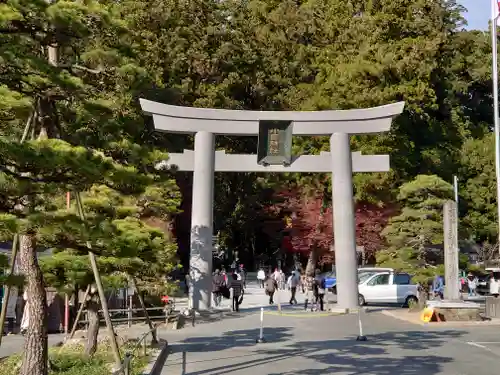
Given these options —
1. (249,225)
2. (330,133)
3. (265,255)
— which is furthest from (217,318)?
(265,255)

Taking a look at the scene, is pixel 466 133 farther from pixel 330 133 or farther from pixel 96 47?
pixel 96 47

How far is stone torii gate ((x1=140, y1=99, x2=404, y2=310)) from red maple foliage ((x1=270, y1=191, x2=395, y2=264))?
13.8 m

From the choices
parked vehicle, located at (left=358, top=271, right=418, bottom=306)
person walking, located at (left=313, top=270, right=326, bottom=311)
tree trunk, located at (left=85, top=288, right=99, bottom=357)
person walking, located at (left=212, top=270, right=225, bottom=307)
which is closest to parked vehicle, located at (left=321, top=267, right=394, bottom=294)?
parked vehicle, located at (left=358, top=271, right=418, bottom=306)

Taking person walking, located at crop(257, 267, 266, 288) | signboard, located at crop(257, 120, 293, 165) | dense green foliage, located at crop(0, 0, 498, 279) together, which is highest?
dense green foliage, located at crop(0, 0, 498, 279)

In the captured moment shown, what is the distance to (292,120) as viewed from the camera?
28.4 metres

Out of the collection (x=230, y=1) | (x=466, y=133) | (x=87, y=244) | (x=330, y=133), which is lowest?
(x=87, y=244)

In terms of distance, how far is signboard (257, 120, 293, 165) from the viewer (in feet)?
92.4

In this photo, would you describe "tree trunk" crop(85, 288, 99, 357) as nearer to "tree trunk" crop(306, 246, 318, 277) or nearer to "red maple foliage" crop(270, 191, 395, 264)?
"red maple foliage" crop(270, 191, 395, 264)

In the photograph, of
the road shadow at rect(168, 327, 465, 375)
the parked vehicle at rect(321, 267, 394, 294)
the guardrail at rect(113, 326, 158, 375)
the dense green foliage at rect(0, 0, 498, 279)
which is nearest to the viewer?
the guardrail at rect(113, 326, 158, 375)

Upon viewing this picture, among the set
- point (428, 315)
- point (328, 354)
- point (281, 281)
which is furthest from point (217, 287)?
point (328, 354)

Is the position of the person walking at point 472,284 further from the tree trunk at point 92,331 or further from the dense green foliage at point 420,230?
the tree trunk at point 92,331

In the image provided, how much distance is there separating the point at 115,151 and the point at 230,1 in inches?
1373

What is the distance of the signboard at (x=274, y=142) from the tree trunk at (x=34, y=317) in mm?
18595

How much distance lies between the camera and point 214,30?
40125 millimetres
